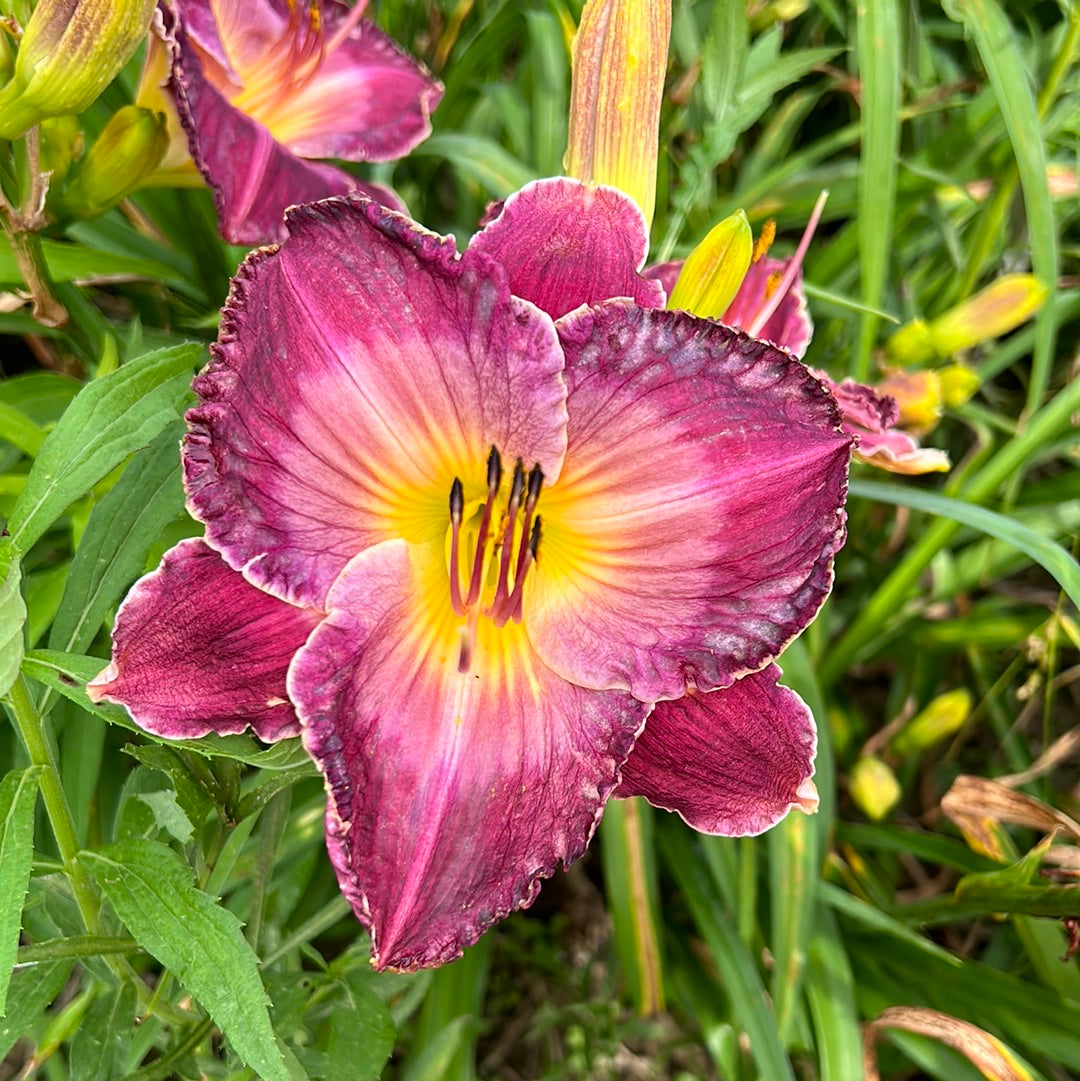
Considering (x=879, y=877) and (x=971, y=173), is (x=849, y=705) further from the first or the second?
(x=971, y=173)

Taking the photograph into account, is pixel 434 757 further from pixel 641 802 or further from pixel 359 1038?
pixel 641 802

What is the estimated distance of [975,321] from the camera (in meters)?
1.22

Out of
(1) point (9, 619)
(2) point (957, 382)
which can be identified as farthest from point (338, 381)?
(2) point (957, 382)

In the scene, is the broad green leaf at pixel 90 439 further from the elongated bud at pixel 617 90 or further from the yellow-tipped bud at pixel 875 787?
the yellow-tipped bud at pixel 875 787

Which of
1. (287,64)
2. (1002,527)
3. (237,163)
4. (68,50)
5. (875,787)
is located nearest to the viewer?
(68,50)

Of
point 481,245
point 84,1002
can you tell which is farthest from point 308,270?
point 84,1002

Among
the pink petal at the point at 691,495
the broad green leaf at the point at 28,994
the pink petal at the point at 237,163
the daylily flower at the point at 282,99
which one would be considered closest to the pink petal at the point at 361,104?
the daylily flower at the point at 282,99

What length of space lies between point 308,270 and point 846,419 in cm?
46

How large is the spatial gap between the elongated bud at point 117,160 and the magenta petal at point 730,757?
2.08 feet

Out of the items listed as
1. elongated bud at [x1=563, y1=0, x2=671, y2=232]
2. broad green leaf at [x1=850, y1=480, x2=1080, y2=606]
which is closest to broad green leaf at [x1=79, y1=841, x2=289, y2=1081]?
elongated bud at [x1=563, y1=0, x2=671, y2=232]

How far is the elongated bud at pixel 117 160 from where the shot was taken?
85cm

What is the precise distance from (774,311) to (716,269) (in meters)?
0.22

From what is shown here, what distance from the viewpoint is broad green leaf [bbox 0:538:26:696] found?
0.56 metres

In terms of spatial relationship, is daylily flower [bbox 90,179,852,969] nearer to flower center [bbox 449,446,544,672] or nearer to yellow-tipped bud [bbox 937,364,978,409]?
flower center [bbox 449,446,544,672]
